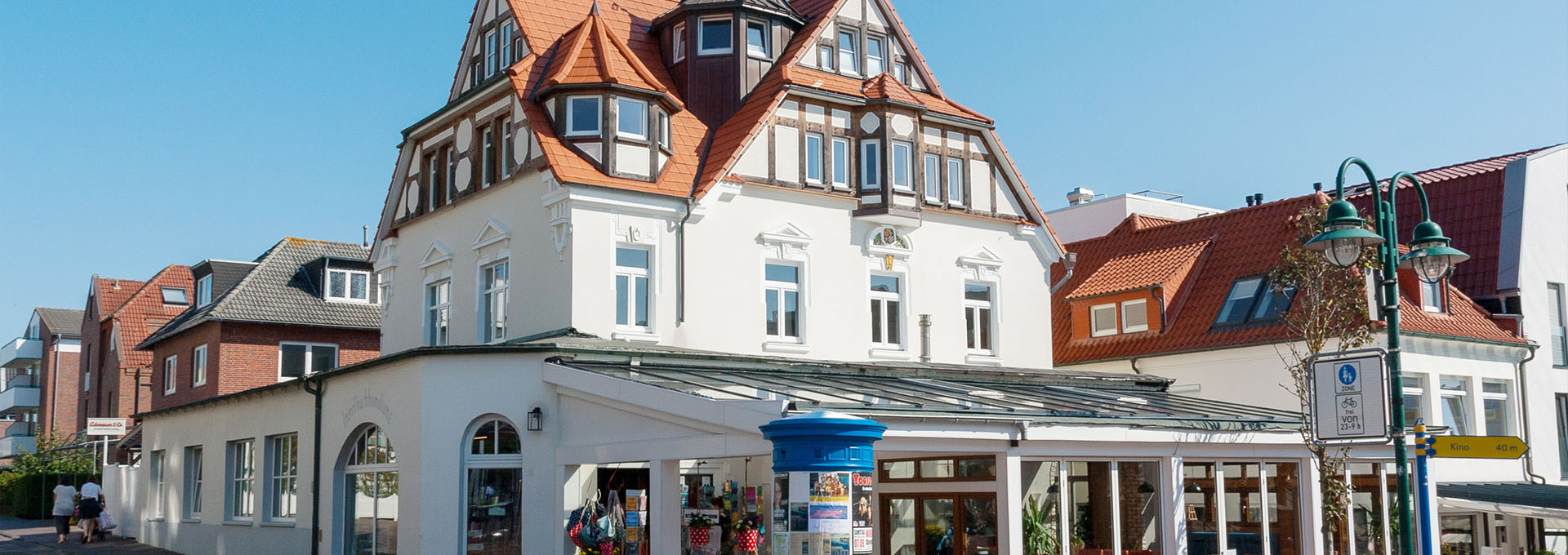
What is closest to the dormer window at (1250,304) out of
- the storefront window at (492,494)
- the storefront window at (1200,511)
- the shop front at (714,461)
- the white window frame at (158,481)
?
the shop front at (714,461)

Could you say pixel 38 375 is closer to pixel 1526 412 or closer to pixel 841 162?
pixel 841 162

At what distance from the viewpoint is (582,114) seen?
80.1ft

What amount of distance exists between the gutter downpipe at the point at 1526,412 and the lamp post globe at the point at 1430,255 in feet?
63.8

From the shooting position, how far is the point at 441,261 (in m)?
27.5

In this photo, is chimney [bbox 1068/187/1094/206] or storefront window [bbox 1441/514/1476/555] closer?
storefront window [bbox 1441/514/1476/555]

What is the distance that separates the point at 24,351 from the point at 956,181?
60.0 metres

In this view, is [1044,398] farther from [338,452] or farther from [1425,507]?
[338,452]

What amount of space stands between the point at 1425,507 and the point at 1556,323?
23063 millimetres

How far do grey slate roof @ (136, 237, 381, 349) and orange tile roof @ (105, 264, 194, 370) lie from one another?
5.94 m

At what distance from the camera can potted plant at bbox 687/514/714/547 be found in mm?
21516

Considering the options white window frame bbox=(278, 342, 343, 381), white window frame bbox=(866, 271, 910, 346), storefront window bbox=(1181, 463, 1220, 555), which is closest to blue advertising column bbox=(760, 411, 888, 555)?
storefront window bbox=(1181, 463, 1220, 555)

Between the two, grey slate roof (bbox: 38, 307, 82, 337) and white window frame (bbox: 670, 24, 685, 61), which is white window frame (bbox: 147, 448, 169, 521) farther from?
grey slate roof (bbox: 38, 307, 82, 337)

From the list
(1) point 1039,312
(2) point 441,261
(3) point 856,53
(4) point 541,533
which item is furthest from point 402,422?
(1) point 1039,312

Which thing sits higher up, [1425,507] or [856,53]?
[856,53]
